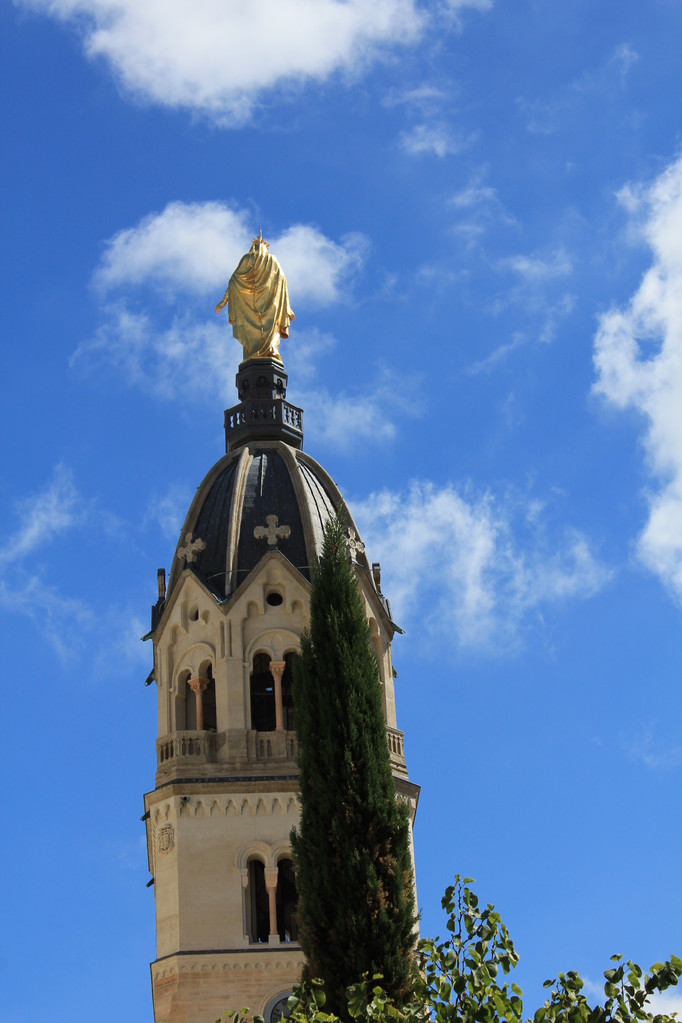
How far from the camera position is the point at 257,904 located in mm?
47781

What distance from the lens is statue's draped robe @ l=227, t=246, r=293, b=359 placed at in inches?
2235

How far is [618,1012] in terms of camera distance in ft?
75.9

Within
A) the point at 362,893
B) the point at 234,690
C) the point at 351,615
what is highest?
the point at 234,690

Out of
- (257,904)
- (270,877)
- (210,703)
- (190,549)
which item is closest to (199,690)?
(210,703)

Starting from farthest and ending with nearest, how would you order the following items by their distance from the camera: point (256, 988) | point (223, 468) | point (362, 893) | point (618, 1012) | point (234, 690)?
1. point (223, 468)
2. point (234, 690)
3. point (256, 988)
4. point (362, 893)
5. point (618, 1012)

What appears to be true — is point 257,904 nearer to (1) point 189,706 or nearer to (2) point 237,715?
(2) point 237,715

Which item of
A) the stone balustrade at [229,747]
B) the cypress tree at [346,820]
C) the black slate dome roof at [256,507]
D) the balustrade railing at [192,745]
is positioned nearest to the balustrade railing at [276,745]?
the stone balustrade at [229,747]

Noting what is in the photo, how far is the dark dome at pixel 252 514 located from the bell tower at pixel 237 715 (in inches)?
1.7

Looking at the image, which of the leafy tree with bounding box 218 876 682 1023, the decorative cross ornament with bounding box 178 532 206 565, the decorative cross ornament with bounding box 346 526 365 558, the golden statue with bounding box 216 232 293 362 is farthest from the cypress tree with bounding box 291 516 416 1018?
the golden statue with bounding box 216 232 293 362

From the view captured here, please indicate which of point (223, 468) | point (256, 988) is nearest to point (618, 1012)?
point (256, 988)

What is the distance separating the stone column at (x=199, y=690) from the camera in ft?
163

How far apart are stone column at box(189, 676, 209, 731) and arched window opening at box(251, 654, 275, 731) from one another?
4.54 ft

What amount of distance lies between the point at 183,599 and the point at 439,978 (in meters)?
28.6

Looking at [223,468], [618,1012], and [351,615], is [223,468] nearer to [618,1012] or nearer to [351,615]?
[351,615]
